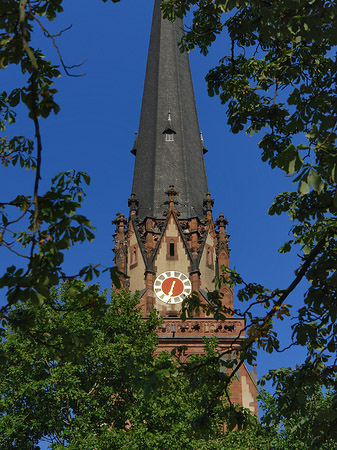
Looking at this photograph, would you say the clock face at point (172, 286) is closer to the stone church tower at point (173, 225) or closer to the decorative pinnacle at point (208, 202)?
the stone church tower at point (173, 225)

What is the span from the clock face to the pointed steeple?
4653mm

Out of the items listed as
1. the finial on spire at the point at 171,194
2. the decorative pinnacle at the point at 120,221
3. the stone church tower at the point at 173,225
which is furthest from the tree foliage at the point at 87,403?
the finial on spire at the point at 171,194

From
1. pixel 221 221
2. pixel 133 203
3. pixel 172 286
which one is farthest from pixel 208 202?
pixel 172 286

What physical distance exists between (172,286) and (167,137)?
13151 millimetres

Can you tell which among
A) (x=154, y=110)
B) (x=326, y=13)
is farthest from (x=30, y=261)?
(x=154, y=110)

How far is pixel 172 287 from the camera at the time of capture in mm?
48000

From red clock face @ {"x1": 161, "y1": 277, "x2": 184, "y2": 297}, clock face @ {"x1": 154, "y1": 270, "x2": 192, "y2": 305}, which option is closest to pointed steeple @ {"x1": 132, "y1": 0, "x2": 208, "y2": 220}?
clock face @ {"x1": 154, "y1": 270, "x2": 192, "y2": 305}

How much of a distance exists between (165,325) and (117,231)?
28.4 ft

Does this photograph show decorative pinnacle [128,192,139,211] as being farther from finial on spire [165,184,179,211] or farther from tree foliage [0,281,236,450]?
tree foliage [0,281,236,450]

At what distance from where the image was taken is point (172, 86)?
60.1 m

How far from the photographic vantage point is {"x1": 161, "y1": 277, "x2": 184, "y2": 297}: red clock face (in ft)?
156

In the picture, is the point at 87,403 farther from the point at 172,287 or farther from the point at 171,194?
the point at 171,194

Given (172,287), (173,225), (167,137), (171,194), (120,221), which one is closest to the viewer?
(172,287)

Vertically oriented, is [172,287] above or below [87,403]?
above
